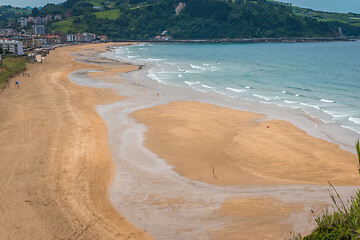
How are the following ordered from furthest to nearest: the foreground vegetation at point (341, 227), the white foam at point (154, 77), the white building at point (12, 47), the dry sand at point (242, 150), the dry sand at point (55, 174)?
the white building at point (12, 47) → the white foam at point (154, 77) → the dry sand at point (242, 150) → the dry sand at point (55, 174) → the foreground vegetation at point (341, 227)

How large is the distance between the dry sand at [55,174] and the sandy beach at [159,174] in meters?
0.07

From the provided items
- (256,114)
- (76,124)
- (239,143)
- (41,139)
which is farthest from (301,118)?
(41,139)

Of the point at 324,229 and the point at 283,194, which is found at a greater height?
the point at 324,229

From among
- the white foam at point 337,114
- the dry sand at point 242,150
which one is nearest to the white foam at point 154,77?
the dry sand at point 242,150

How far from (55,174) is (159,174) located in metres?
6.45

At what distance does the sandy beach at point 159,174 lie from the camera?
1691 cm

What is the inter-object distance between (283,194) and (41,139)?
18866mm

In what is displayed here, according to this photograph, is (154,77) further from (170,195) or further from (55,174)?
(170,195)

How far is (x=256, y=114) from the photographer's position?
39.1m

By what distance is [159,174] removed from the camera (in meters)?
23.0

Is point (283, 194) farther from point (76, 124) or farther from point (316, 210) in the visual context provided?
point (76, 124)

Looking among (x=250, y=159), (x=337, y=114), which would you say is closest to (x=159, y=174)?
(x=250, y=159)

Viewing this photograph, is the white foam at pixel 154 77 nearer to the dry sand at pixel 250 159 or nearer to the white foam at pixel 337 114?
the dry sand at pixel 250 159

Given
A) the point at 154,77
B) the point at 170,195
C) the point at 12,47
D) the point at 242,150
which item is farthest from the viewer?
the point at 12,47
